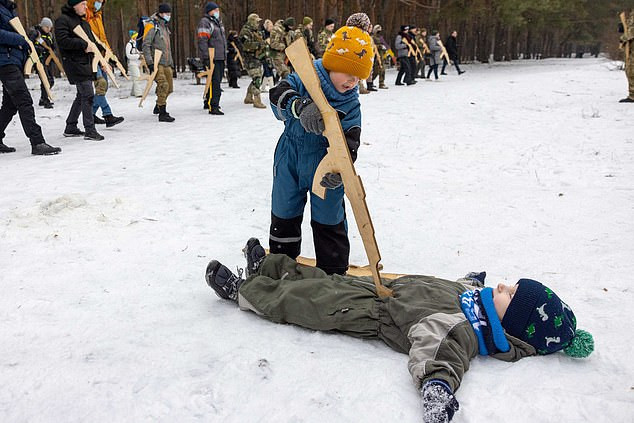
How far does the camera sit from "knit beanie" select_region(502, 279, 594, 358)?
2131 mm

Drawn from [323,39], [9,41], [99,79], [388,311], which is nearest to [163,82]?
[99,79]

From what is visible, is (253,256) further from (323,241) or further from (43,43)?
(43,43)

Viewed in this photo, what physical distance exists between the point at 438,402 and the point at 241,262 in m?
1.86

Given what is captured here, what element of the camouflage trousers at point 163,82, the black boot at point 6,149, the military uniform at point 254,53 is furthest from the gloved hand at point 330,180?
the military uniform at point 254,53

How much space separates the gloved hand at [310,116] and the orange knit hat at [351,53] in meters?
0.29

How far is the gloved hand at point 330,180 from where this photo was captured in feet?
8.11

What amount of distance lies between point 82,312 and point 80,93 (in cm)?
479

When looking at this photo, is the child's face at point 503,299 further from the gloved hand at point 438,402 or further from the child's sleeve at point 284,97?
the child's sleeve at point 284,97

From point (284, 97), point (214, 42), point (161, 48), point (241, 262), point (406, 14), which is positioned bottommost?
point (241, 262)

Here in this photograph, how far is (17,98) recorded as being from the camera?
213 inches

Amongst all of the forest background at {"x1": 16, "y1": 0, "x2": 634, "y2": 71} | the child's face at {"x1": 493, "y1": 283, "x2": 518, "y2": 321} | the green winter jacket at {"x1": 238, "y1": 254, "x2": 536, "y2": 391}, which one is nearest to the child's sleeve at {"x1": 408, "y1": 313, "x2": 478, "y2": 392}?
the green winter jacket at {"x1": 238, "y1": 254, "x2": 536, "y2": 391}

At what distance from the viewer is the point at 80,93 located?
6.33m

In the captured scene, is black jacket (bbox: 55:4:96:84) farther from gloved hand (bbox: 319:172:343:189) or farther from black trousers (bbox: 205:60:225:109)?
gloved hand (bbox: 319:172:343:189)

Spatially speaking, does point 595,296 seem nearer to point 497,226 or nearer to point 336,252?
point 497,226
